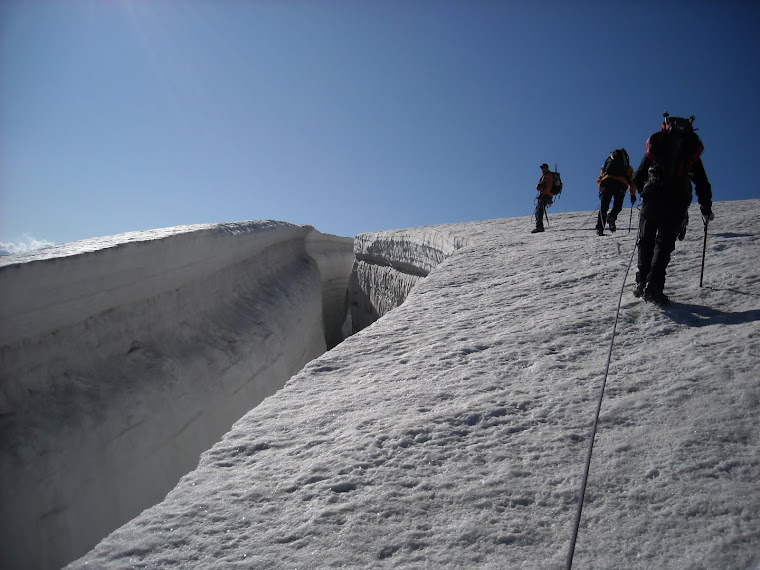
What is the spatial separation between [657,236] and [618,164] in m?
3.96

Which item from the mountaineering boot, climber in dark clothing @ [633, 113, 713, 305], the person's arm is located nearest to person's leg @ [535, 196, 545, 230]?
the person's arm

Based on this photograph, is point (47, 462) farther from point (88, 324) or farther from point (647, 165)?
point (647, 165)

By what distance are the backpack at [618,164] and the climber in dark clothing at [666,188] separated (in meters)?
3.61

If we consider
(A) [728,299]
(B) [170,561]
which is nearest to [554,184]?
(A) [728,299]

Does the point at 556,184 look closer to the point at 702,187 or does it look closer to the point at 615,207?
the point at 615,207

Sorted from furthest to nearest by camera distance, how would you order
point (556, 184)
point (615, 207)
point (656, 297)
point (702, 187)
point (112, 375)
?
1. point (556, 184)
2. point (615, 207)
3. point (112, 375)
4. point (702, 187)
5. point (656, 297)

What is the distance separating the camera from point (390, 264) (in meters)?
10.1

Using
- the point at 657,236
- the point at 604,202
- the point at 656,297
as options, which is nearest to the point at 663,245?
the point at 657,236

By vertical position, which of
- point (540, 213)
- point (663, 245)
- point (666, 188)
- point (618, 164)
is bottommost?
point (663, 245)

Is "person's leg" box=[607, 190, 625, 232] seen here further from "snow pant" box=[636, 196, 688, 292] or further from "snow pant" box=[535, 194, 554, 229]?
"snow pant" box=[636, 196, 688, 292]

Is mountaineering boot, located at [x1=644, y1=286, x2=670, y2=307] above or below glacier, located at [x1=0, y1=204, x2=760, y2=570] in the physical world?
above

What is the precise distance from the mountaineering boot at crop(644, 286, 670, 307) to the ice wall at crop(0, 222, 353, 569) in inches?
140

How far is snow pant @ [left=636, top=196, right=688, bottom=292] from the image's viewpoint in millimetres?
2943

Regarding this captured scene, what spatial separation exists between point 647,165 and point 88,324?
404 centimetres
